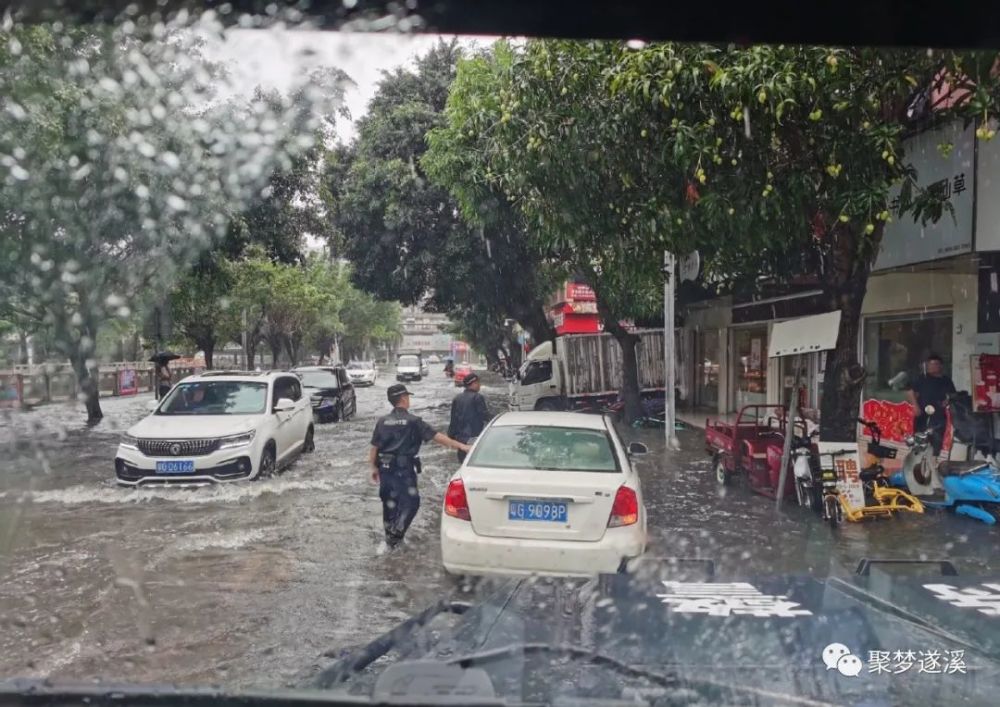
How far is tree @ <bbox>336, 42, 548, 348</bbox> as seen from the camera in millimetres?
20719

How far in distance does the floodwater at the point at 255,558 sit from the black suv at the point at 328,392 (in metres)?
7.53

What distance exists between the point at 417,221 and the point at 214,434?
40.0ft

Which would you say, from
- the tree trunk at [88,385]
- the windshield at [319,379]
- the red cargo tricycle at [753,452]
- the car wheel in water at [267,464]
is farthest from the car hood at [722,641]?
the tree trunk at [88,385]

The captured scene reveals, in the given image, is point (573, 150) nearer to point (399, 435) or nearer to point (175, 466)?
point (399, 435)

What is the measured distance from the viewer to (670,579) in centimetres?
348

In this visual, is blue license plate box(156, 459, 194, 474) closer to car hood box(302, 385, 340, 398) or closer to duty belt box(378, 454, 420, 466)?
duty belt box(378, 454, 420, 466)

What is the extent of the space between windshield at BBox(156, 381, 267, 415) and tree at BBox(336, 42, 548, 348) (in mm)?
9630

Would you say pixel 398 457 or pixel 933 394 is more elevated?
pixel 933 394

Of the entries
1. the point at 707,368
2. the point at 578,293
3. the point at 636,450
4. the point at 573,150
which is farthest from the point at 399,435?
the point at 578,293

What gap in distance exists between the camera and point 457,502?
18.2 ft

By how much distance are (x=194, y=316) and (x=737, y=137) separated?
2674 centimetres

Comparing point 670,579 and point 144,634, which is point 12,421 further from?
point 670,579

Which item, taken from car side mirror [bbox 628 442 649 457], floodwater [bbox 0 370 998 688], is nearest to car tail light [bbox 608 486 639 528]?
floodwater [bbox 0 370 998 688]

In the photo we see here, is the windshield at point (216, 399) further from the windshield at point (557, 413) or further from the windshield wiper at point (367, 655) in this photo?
the windshield wiper at point (367, 655)
